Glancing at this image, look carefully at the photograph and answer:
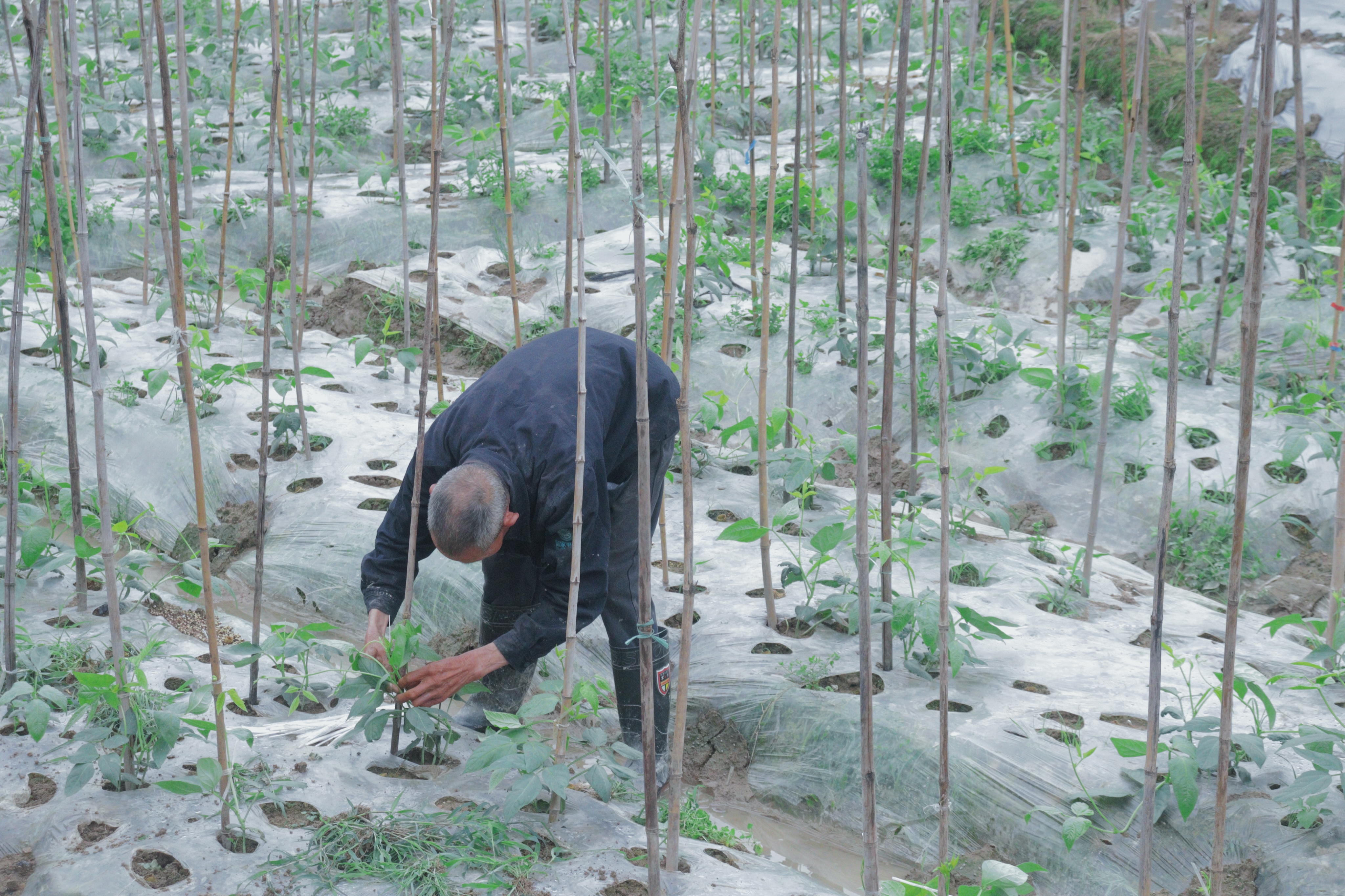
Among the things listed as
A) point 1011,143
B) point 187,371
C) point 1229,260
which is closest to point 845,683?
point 187,371

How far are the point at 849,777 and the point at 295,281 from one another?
7.11ft

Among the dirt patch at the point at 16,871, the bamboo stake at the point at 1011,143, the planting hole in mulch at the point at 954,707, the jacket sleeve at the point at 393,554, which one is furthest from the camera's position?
the bamboo stake at the point at 1011,143

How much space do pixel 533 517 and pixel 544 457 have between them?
13 cm

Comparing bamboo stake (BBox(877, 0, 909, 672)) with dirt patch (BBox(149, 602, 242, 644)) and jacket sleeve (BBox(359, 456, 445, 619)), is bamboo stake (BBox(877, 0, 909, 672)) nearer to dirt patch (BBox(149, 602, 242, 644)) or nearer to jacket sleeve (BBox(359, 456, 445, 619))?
jacket sleeve (BBox(359, 456, 445, 619))

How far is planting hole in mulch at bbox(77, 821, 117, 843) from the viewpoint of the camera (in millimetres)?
1535

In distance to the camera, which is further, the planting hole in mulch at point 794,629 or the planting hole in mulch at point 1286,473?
the planting hole in mulch at point 1286,473

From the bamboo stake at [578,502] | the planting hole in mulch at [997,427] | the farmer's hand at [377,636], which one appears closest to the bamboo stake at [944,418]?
the bamboo stake at [578,502]

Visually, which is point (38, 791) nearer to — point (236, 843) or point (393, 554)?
point (236, 843)

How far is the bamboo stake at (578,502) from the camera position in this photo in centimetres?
131

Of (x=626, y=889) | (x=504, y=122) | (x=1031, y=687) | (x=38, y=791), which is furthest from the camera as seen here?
(x=1031, y=687)

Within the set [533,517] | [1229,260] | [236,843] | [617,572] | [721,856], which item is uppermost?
[1229,260]

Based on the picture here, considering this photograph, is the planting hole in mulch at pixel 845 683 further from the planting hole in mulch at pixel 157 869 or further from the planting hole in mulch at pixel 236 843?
the planting hole in mulch at pixel 157 869

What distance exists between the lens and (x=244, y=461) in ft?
9.23

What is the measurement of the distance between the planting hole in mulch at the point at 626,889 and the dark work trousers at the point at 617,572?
445 millimetres
